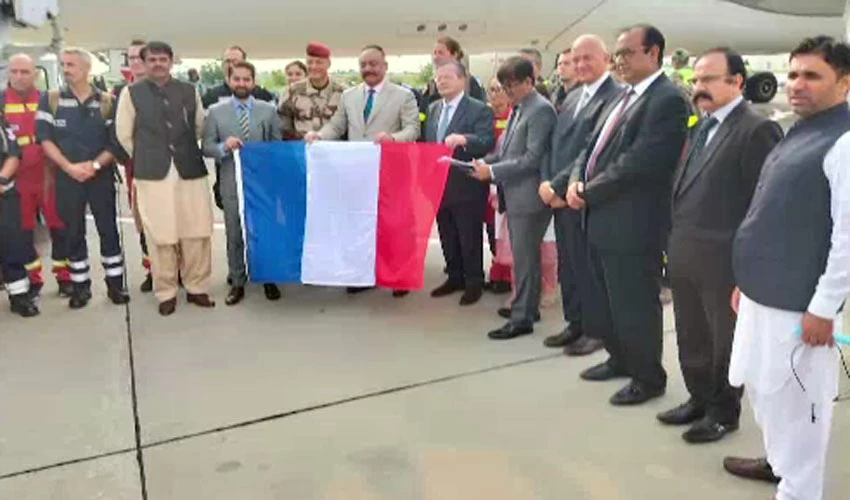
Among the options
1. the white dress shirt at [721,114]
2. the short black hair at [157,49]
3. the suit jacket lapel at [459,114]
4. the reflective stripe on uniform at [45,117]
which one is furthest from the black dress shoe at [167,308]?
the white dress shirt at [721,114]

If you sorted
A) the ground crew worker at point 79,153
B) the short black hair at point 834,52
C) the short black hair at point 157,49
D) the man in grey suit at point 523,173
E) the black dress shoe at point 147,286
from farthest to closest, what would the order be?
1. the black dress shoe at point 147,286
2. the ground crew worker at point 79,153
3. the short black hair at point 157,49
4. the man in grey suit at point 523,173
5. the short black hair at point 834,52

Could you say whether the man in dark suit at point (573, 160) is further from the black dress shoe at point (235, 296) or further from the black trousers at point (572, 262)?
the black dress shoe at point (235, 296)

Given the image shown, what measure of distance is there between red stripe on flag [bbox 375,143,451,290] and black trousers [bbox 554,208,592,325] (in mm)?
943

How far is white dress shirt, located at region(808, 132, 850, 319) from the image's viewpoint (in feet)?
6.95

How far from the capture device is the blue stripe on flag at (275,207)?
4.98 metres

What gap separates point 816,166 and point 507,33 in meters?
11.1

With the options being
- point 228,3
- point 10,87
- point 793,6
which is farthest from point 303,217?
point 793,6

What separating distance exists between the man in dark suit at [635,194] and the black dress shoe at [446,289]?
1.82 metres

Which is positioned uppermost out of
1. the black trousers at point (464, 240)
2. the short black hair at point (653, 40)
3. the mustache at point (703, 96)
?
the short black hair at point (653, 40)

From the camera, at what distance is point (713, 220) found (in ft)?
9.44

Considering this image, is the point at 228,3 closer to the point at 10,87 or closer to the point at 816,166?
the point at 10,87

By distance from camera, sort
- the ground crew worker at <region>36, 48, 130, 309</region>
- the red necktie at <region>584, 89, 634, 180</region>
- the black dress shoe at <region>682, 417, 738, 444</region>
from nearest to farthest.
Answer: the black dress shoe at <region>682, 417, 738, 444</region> < the red necktie at <region>584, 89, 634, 180</region> < the ground crew worker at <region>36, 48, 130, 309</region>

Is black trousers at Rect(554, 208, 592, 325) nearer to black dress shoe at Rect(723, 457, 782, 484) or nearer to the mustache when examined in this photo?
the mustache

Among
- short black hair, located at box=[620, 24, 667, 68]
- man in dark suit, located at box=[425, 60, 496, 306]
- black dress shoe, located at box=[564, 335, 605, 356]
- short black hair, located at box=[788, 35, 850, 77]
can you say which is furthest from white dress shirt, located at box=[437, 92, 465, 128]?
short black hair, located at box=[788, 35, 850, 77]
